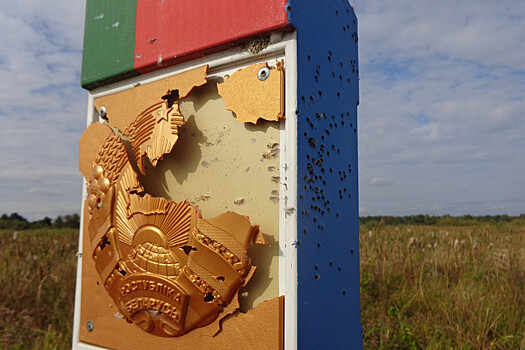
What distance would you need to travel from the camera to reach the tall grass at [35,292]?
2.83 metres

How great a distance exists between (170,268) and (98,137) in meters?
0.93

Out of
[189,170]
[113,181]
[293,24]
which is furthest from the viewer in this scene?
[113,181]

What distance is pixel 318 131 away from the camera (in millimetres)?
1510

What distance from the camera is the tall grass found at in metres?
2.83

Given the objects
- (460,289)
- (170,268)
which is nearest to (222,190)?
(170,268)

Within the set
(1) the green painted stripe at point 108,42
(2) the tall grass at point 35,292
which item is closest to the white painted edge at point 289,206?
(1) the green painted stripe at point 108,42

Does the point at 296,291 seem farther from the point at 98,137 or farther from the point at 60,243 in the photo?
the point at 60,243

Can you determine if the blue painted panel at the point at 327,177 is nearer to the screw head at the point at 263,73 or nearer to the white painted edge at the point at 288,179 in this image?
the white painted edge at the point at 288,179

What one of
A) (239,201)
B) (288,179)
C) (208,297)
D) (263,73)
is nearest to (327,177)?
(288,179)

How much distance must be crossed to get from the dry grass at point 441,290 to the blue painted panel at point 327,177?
1.15m

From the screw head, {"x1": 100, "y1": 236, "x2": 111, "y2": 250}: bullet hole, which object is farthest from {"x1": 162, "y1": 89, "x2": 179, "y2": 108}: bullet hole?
{"x1": 100, "y1": 236, "x2": 111, "y2": 250}: bullet hole

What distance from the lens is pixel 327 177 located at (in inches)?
61.2

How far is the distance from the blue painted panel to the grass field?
115cm

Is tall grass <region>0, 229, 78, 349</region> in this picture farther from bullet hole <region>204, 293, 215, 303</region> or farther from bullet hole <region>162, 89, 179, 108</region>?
bullet hole <region>162, 89, 179, 108</region>
